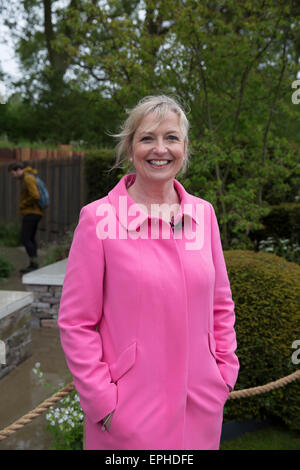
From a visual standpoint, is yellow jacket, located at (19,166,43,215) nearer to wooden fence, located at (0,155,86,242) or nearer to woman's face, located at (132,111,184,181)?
wooden fence, located at (0,155,86,242)

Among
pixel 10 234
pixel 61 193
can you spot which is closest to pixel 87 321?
pixel 61 193

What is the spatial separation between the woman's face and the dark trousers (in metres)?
7.02

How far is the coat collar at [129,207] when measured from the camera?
1.88 m

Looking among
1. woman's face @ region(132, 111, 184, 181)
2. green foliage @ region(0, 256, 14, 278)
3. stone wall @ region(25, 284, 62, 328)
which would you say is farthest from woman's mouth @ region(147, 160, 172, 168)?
green foliage @ region(0, 256, 14, 278)

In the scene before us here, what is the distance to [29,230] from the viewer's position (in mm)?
8680

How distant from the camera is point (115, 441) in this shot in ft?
5.96

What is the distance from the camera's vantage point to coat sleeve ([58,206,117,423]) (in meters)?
1.76

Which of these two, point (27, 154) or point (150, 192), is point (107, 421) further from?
point (27, 154)

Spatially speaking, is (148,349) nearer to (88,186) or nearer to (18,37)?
(88,186)

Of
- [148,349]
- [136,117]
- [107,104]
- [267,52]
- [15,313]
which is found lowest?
[15,313]

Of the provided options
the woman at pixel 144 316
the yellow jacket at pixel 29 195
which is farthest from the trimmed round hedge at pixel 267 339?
the yellow jacket at pixel 29 195

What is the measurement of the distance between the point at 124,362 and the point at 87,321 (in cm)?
21
